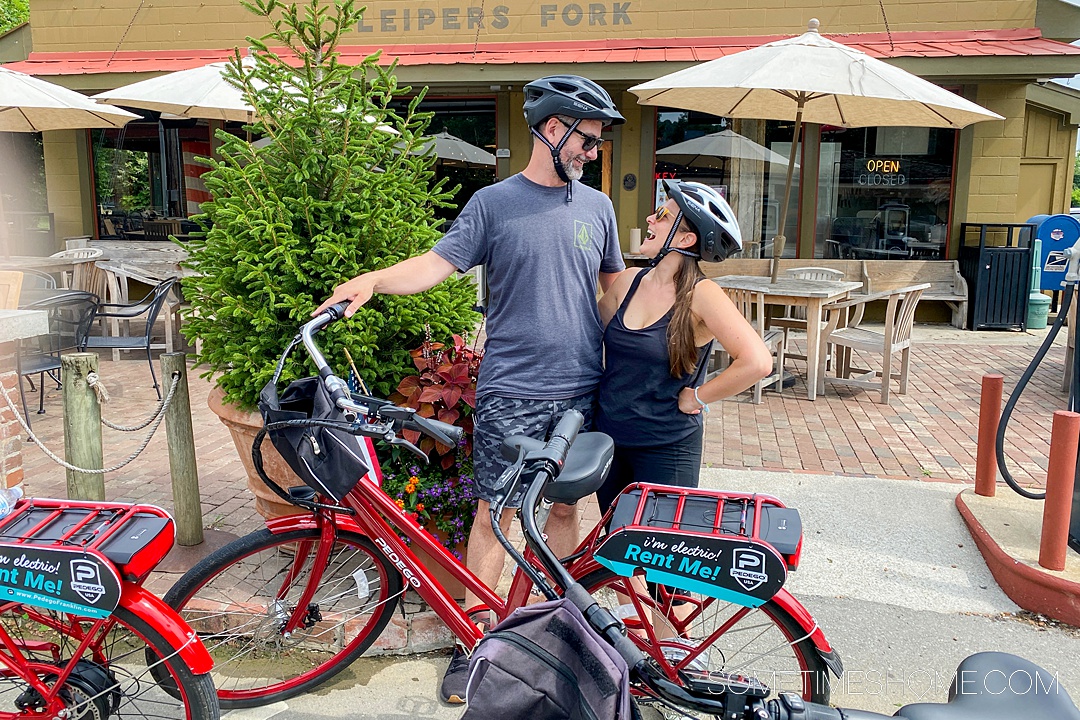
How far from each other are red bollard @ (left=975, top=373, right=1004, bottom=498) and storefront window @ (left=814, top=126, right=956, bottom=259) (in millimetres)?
7345

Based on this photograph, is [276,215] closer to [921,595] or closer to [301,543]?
[301,543]

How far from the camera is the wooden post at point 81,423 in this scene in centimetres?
357

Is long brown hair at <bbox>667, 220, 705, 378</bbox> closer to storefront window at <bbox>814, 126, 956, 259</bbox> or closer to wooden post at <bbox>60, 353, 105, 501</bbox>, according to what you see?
wooden post at <bbox>60, 353, 105, 501</bbox>

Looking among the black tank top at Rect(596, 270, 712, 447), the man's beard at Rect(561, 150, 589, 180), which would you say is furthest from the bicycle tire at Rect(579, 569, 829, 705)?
the man's beard at Rect(561, 150, 589, 180)

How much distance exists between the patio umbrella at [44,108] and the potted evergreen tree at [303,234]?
17.9 feet

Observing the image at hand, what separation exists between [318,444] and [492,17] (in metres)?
10.7

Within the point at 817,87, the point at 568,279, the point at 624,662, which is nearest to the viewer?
the point at 624,662

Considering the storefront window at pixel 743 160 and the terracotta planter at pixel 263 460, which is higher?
the storefront window at pixel 743 160

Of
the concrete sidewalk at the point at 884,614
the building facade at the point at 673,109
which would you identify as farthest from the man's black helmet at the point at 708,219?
the building facade at the point at 673,109

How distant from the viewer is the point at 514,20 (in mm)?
11883

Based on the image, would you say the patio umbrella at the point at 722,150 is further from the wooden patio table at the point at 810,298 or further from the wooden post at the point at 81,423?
the wooden post at the point at 81,423

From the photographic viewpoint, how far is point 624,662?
4.71ft

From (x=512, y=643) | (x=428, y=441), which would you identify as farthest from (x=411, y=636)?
(x=512, y=643)

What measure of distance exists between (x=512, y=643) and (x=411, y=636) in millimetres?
2107
